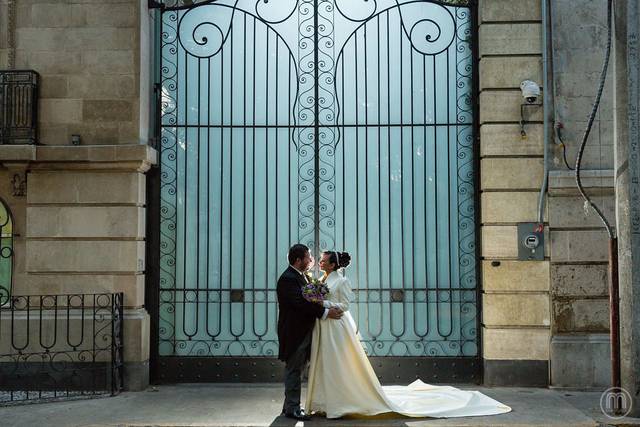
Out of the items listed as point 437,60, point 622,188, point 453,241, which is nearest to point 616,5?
point 622,188

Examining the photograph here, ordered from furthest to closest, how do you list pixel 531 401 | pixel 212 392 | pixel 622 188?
pixel 212 392 → pixel 531 401 → pixel 622 188

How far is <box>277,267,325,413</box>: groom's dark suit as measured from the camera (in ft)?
27.8

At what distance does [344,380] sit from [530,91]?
4624mm

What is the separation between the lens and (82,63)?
413 inches

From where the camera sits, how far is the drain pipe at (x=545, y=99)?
10.3 meters

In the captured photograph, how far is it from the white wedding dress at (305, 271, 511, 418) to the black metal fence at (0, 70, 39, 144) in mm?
4744

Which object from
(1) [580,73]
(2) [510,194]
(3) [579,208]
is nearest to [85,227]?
(2) [510,194]

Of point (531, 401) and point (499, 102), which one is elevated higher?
point (499, 102)

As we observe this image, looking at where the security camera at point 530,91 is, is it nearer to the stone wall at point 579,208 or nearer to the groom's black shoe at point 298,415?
the stone wall at point 579,208

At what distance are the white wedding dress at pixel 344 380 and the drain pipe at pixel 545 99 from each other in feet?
9.79

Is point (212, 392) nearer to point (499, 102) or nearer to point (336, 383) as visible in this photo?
point (336, 383)

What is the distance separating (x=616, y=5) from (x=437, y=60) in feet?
9.58

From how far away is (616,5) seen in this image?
8.55 m

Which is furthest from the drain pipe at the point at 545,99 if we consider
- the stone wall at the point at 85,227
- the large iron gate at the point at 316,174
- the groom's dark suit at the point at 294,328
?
the stone wall at the point at 85,227
